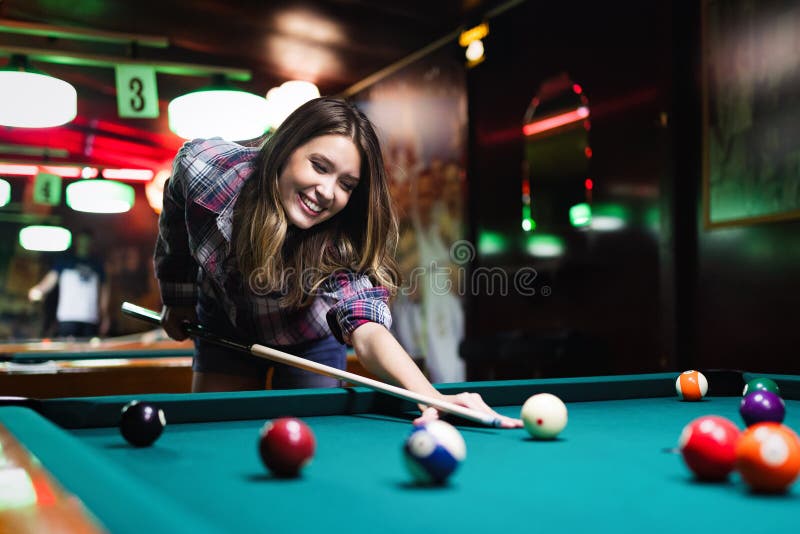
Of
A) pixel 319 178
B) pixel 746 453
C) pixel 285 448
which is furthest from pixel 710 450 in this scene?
pixel 319 178

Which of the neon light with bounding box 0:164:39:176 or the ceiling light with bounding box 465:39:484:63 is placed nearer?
the ceiling light with bounding box 465:39:484:63

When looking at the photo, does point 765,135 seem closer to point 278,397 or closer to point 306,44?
point 278,397

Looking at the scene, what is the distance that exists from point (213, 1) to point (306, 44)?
1057mm

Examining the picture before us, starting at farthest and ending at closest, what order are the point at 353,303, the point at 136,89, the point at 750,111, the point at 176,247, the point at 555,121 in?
the point at 136,89 < the point at 555,121 < the point at 750,111 < the point at 176,247 < the point at 353,303

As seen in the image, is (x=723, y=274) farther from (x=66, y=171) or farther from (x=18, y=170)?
(x=18, y=170)

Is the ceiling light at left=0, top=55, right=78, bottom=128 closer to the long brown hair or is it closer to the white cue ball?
the long brown hair

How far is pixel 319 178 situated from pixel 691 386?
1111mm

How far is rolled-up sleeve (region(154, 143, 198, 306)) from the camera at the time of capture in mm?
2336

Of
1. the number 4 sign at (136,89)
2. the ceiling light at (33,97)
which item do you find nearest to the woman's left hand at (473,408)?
the ceiling light at (33,97)

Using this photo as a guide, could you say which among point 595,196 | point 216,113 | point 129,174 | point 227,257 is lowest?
point 227,257

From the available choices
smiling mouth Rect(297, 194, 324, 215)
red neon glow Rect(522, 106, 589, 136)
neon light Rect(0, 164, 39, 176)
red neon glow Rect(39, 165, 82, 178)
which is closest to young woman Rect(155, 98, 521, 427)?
smiling mouth Rect(297, 194, 324, 215)

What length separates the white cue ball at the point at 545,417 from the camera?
1305 millimetres

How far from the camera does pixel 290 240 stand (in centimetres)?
229

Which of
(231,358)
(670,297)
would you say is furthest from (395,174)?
(231,358)
